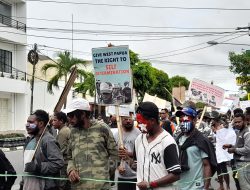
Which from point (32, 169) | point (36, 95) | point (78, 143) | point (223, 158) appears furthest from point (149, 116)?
point (36, 95)

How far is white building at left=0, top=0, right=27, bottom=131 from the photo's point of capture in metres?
33.8

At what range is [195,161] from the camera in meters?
5.50

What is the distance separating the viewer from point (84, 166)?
524cm

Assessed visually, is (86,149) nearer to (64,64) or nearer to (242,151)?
(242,151)

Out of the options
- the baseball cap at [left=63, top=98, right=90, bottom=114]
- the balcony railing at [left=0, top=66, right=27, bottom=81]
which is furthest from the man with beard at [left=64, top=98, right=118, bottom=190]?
the balcony railing at [left=0, top=66, right=27, bottom=81]

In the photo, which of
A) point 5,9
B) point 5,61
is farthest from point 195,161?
point 5,9

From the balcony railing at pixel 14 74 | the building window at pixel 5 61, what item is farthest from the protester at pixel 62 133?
the balcony railing at pixel 14 74

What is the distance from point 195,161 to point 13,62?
104 ft

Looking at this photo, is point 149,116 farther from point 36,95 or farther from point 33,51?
point 36,95

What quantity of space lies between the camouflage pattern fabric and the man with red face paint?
2.98ft

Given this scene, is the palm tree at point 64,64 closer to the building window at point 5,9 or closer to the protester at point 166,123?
the building window at point 5,9

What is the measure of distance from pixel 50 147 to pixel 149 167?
1.48 metres

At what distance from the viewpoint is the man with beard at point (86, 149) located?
523cm

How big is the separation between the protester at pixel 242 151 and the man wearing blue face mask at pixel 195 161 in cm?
185
